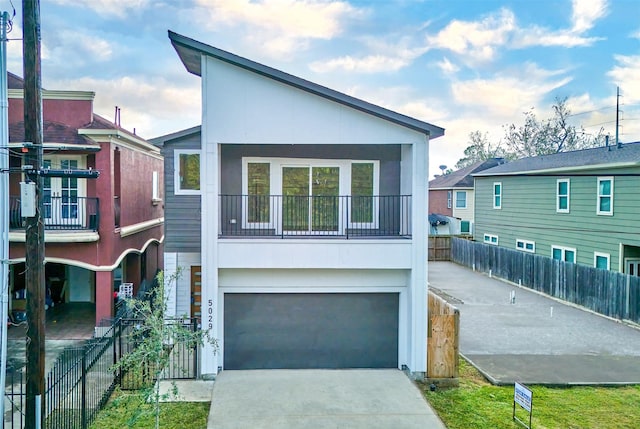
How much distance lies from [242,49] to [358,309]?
36.4ft

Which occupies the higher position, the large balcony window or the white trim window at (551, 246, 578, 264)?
the large balcony window

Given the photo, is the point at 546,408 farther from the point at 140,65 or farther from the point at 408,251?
the point at 140,65

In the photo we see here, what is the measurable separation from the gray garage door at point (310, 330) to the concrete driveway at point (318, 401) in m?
0.31

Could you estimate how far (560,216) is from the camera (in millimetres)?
20906

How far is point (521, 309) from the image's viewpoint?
54.6 ft

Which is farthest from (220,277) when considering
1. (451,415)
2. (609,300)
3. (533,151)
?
(533,151)

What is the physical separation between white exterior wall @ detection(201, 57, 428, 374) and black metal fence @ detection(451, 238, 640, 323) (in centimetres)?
900

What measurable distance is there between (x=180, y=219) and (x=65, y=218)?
4.46 metres

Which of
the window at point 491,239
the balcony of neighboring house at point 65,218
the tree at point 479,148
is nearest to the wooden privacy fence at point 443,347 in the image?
the balcony of neighboring house at point 65,218

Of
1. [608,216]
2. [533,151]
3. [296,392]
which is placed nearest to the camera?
[296,392]

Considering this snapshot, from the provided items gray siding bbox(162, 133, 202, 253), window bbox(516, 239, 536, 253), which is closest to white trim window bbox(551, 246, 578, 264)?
window bbox(516, 239, 536, 253)

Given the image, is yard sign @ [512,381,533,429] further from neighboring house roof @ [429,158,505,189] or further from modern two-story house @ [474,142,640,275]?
neighboring house roof @ [429,158,505,189]

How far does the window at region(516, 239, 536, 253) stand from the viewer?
22.8 metres

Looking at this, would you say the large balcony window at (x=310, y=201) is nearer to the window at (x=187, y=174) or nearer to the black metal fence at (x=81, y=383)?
the window at (x=187, y=174)
